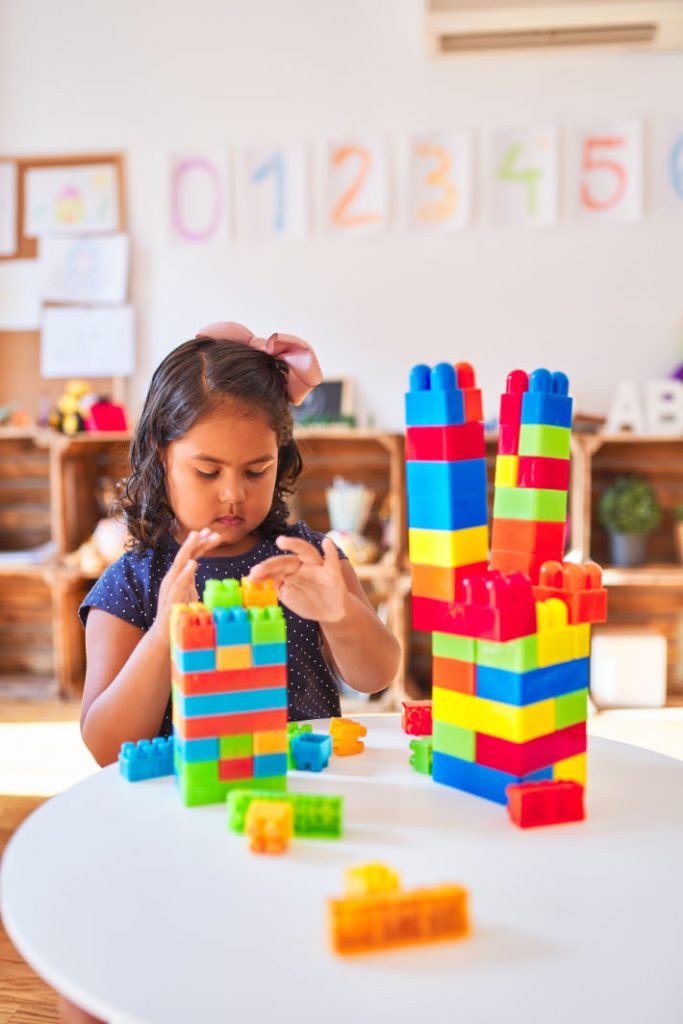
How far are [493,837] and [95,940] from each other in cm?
29

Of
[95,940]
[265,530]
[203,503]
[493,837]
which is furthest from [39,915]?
[265,530]

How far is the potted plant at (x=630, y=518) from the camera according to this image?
273 cm

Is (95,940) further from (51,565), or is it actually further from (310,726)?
(51,565)

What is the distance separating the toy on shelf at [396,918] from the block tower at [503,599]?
0.63 ft

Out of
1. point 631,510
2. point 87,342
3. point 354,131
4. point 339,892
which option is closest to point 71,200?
point 87,342

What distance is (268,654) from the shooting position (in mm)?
771

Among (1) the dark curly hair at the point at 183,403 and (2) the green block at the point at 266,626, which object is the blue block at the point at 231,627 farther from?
(1) the dark curly hair at the point at 183,403

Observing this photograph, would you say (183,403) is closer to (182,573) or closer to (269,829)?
(182,573)

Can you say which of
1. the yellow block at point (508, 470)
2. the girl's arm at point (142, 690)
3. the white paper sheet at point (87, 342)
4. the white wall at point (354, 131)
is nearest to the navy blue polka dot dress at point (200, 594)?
the girl's arm at point (142, 690)

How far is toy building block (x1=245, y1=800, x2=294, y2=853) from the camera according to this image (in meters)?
0.67

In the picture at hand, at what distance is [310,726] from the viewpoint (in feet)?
3.19

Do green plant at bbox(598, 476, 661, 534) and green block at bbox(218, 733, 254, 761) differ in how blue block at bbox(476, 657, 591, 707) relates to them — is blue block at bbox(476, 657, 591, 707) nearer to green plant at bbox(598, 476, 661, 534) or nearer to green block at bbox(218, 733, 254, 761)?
green block at bbox(218, 733, 254, 761)

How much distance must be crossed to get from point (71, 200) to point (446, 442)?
2546 millimetres

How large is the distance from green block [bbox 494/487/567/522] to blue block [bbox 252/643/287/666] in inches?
9.5
